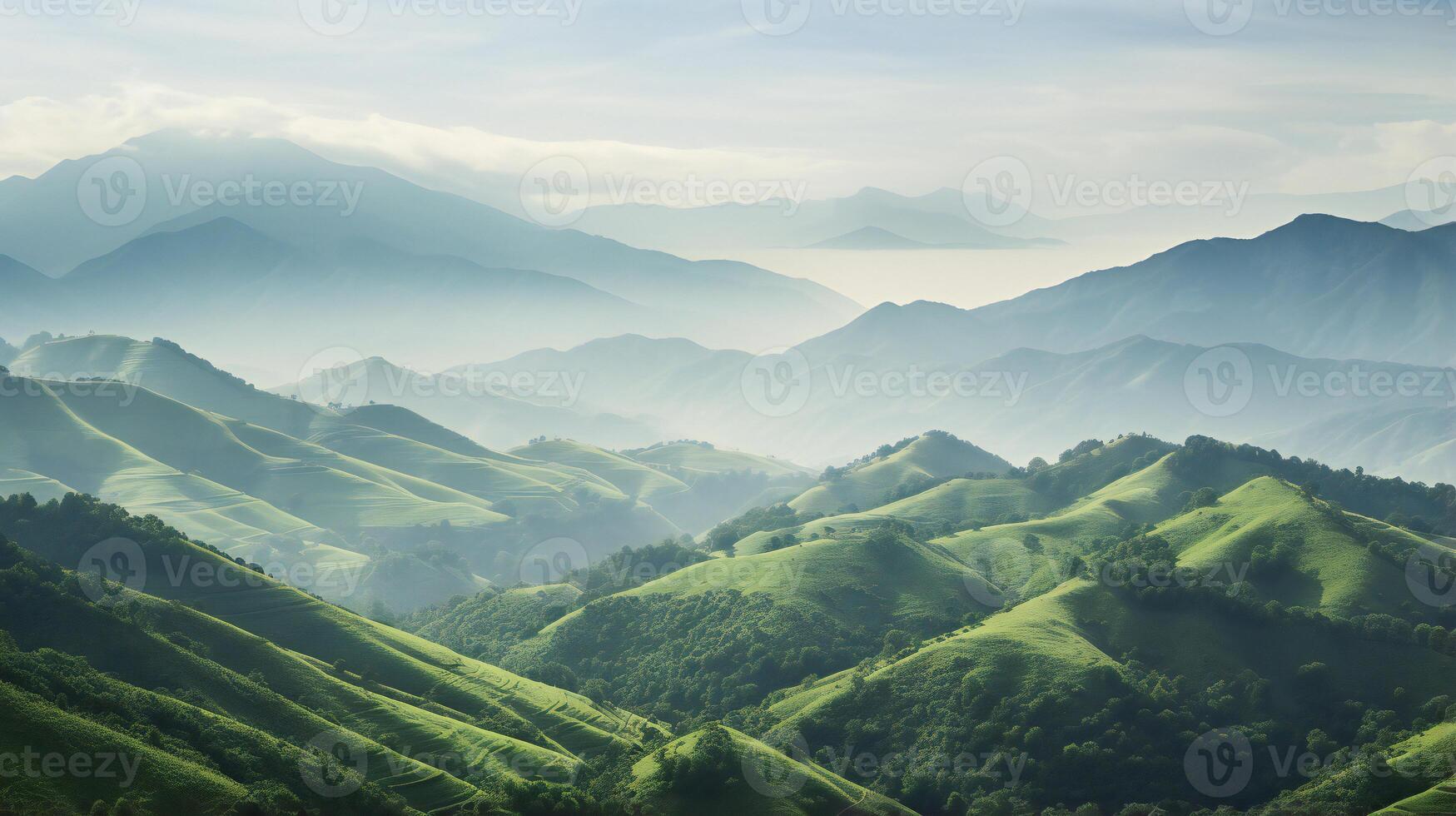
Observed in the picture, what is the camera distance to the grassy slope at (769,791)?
84.4m

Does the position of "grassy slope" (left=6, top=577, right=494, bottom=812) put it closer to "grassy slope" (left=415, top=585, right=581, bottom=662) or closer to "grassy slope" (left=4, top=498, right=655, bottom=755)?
"grassy slope" (left=4, top=498, right=655, bottom=755)

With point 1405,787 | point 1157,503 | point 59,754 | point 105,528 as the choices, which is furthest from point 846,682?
point 1157,503

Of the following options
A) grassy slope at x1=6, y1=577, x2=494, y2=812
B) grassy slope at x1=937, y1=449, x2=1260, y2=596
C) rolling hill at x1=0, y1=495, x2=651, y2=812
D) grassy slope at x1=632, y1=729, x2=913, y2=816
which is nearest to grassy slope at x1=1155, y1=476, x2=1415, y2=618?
grassy slope at x1=937, y1=449, x2=1260, y2=596

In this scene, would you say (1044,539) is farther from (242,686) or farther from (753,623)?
(242,686)

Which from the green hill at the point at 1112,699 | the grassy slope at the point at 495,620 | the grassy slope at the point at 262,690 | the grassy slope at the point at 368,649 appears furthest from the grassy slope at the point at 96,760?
the grassy slope at the point at 495,620

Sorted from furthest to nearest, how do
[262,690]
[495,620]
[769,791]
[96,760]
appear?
[495,620], [262,690], [769,791], [96,760]

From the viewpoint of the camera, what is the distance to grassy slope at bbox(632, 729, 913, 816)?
84.4 m

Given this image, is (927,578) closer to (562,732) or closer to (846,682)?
(846,682)

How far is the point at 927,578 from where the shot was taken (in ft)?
506

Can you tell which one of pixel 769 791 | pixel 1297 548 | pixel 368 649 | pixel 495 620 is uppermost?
pixel 1297 548

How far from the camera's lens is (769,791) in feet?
281

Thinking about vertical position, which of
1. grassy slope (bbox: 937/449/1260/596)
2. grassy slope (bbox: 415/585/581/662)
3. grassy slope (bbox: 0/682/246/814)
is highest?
grassy slope (bbox: 937/449/1260/596)

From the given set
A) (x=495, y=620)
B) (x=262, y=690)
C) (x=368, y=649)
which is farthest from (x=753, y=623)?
(x=262, y=690)

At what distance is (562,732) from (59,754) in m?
46.4
